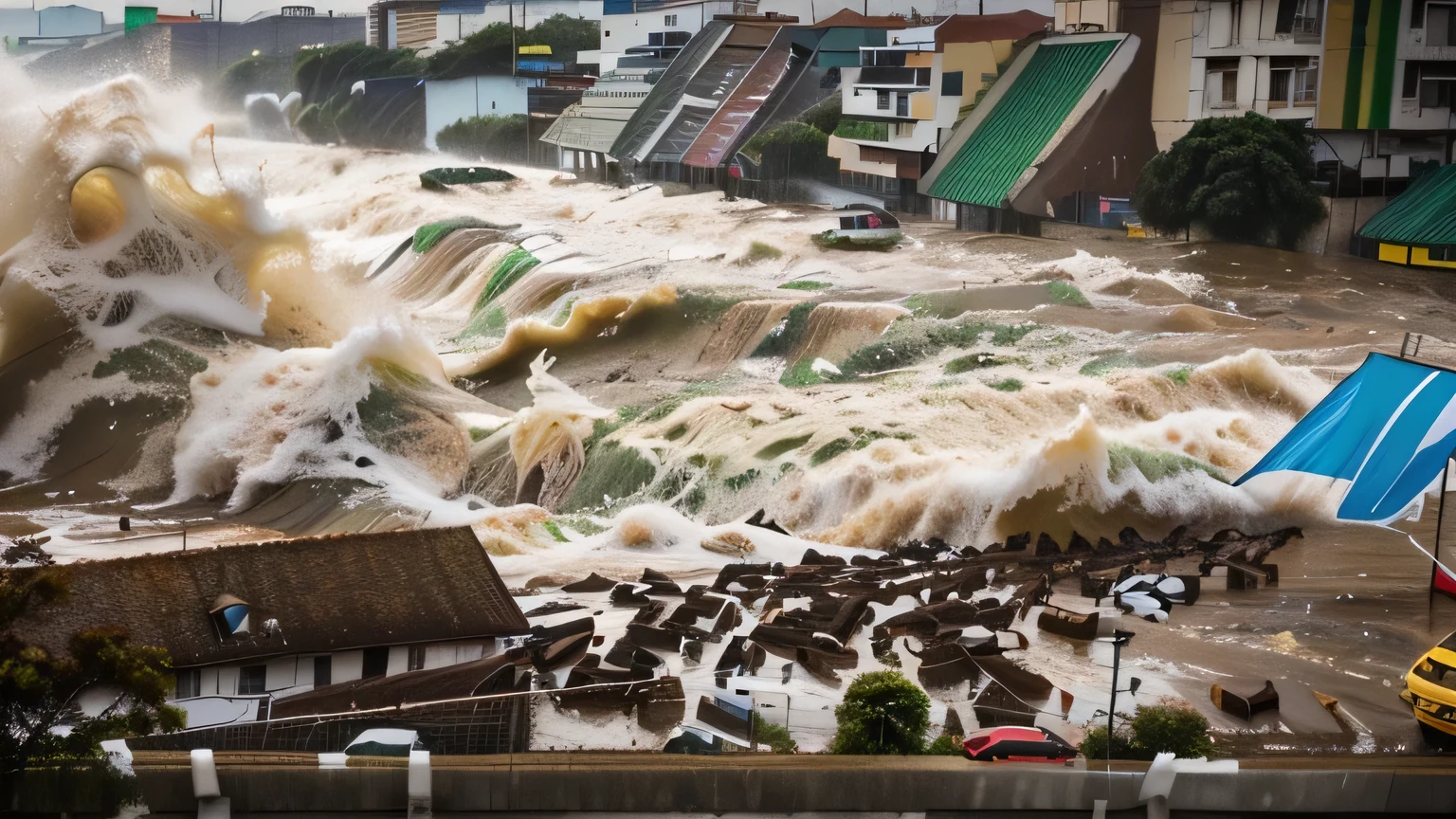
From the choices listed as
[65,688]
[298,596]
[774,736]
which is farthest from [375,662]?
[774,736]

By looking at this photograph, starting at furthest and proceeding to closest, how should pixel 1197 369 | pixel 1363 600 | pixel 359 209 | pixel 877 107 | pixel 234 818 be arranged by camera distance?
pixel 359 209, pixel 877 107, pixel 1197 369, pixel 1363 600, pixel 234 818

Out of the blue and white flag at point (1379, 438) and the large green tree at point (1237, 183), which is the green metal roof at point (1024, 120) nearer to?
the large green tree at point (1237, 183)

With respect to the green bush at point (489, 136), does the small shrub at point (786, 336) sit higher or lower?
lower

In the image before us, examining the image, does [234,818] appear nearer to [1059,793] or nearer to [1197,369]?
[1059,793]

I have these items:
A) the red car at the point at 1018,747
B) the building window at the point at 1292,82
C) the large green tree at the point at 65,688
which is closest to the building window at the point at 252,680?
the large green tree at the point at 65,688

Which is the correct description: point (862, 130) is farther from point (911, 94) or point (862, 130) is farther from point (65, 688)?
point (65, 688)

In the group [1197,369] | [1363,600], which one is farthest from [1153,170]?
[1363,600]
